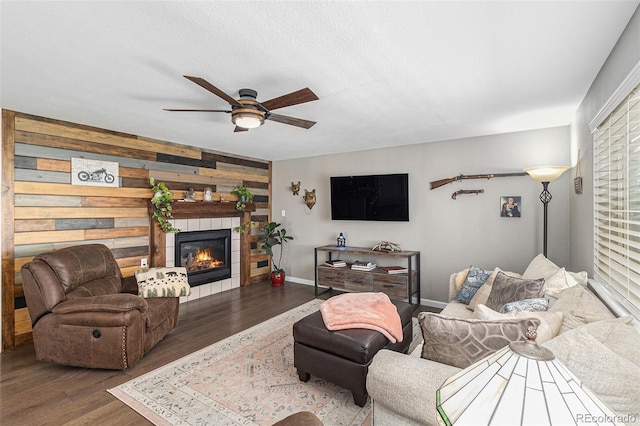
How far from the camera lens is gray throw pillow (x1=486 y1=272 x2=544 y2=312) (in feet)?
7.90

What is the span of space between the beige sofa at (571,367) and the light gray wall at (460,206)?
2166mm

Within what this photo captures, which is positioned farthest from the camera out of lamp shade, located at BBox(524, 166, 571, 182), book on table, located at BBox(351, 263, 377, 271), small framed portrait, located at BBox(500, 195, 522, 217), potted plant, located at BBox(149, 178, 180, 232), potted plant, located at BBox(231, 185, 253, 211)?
potted plant, located at BBox(231, 185, 253, 211)

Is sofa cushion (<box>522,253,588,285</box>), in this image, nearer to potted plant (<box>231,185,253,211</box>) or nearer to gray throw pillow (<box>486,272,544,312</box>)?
gray throw pillow (<box>486,272,544,312</box>)

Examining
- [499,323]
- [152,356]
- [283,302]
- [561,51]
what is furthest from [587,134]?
[152,356]

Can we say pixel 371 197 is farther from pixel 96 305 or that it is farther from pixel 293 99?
pixel 96 305

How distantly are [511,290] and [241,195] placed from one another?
13.9ft

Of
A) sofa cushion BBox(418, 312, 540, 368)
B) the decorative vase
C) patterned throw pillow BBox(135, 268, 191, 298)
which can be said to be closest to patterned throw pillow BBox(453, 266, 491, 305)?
sofa cushion BBox(418, 312, 540, 368)

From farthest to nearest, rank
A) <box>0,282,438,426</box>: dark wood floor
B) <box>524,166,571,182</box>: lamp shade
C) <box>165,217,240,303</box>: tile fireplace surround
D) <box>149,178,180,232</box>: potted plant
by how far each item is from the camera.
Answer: <box>165,217,240,303</box>: tile fireplace surround → <box>149,178,180,232</box>: potted plant → <box>524,166,571,182</box>: lamp shade → <box>0,282,438,426</box>: dark wood floor

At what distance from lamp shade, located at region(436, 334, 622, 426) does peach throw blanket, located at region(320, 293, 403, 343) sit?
1.74 m

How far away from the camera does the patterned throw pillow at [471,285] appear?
3.06 metres

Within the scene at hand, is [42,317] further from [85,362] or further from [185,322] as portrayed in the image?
[185,322]

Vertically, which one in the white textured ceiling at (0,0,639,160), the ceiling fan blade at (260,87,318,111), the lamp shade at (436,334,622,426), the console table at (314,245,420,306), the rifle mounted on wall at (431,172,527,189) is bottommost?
the console table at (314,245,420,306)

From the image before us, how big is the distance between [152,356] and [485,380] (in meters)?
3.17

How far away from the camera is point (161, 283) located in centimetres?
328
